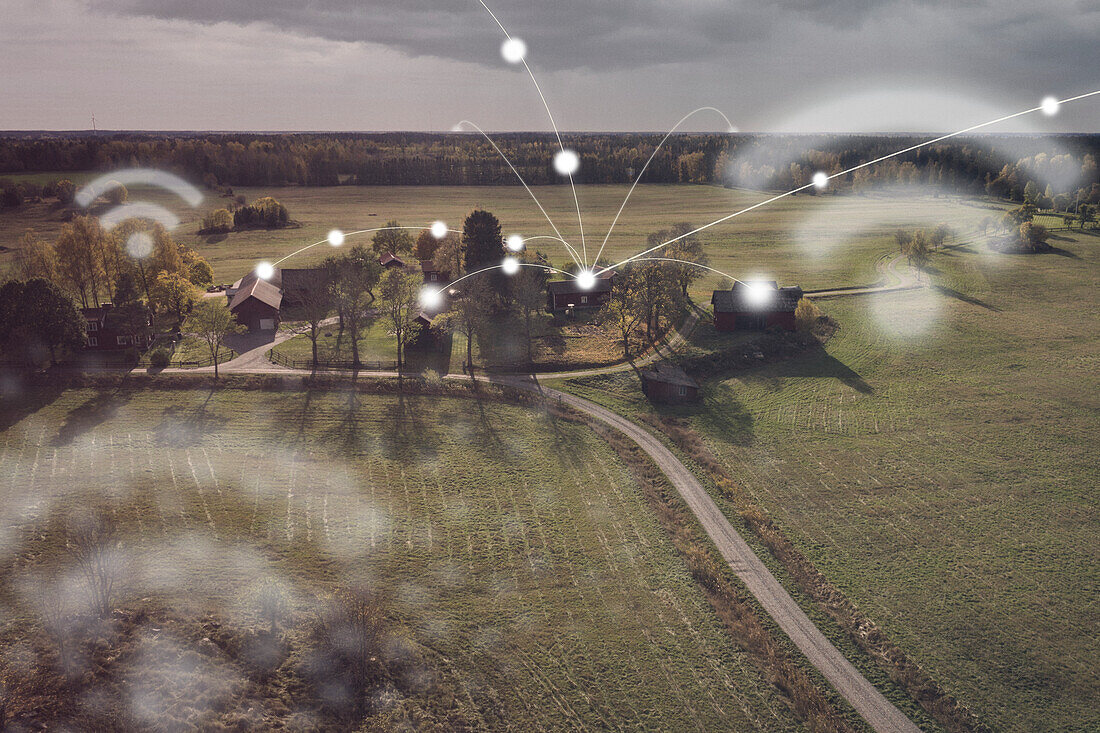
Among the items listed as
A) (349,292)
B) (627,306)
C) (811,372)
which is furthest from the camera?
(627,306)

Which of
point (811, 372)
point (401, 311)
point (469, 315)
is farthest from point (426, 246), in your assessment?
point (811, 372)

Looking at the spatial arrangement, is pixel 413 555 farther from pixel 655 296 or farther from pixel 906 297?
pixel 906 297

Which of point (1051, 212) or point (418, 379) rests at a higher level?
point (1051, 212)

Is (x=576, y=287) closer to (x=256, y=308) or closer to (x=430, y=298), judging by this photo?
(x=430, y=298)

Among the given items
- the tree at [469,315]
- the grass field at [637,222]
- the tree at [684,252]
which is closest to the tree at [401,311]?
the tree at [469,315]

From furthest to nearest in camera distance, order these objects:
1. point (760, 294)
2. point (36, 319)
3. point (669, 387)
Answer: point (760, 294)
point (36, 319)
point (669, 387)

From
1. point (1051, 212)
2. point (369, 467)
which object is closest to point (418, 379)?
point (369, 467)

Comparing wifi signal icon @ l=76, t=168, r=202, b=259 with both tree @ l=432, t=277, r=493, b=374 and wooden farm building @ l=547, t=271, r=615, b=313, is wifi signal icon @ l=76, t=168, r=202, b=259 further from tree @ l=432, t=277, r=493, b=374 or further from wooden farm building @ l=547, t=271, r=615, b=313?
wooden farm building @ l=547, t=271, r=615, b=313

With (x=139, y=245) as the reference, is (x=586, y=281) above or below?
below
